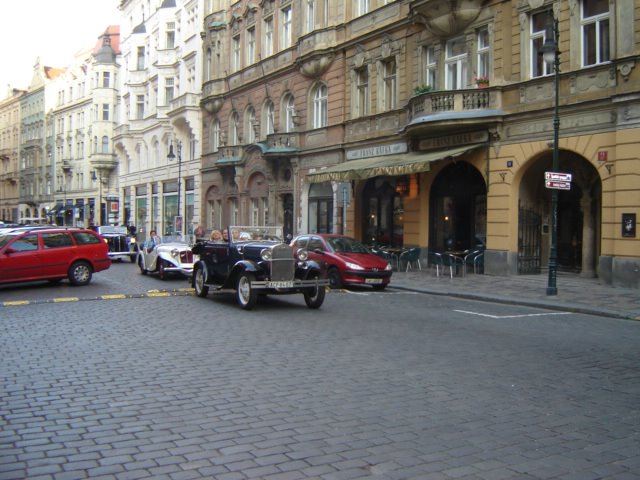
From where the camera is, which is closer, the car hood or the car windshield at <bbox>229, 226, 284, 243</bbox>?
the car windshield at <bbox>229, 226, 284, 243</bbox>

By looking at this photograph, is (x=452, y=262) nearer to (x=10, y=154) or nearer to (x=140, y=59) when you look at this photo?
(x=140, y=59)

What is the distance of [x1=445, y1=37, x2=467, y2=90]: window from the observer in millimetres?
22312

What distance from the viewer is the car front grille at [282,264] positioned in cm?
1312

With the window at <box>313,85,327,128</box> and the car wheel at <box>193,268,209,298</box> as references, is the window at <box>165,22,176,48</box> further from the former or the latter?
the car wheel at <box>193,268,209,298</box>

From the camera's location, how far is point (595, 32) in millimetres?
17906

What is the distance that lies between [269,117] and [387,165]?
14.2 meters

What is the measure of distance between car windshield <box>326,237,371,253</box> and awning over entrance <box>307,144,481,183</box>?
11.7 ft

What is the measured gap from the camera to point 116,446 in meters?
4.84

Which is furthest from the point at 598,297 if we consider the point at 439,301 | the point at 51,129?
the point at 51,129

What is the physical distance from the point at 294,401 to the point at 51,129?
79514mm

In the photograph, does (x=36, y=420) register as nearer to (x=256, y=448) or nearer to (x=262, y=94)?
(x=256, y=448)

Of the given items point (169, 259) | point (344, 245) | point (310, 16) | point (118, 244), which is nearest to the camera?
point (344, 245)

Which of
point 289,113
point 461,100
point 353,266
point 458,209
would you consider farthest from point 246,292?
point 289,113

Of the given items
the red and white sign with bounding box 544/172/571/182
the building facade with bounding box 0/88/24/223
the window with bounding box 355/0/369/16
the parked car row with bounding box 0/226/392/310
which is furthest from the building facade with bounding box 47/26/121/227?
the red and white sign with bounding box 544/172/571/182
